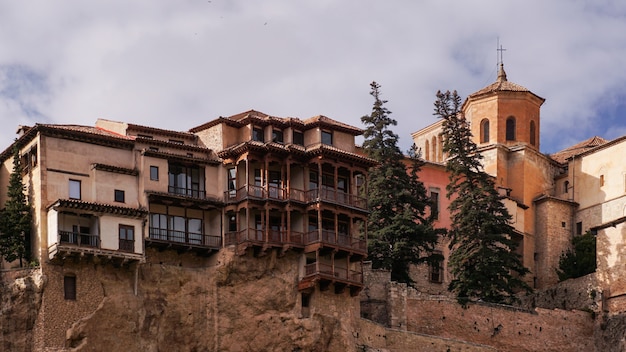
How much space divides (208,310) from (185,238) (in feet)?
A: 11.7

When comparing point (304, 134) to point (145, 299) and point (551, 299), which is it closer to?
point (145, 299)

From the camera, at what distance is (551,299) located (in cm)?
7969

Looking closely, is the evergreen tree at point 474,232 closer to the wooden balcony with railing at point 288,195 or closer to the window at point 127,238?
the wooden balcony with railing at point 288,195

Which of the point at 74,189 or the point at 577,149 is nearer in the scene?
the point at 74,189

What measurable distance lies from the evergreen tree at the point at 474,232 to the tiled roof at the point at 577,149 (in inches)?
663

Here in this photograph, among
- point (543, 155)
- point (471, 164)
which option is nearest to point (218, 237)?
point (471, 164)

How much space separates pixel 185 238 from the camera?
61.8 metres

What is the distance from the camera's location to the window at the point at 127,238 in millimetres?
58375

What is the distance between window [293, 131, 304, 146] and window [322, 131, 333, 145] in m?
1.02

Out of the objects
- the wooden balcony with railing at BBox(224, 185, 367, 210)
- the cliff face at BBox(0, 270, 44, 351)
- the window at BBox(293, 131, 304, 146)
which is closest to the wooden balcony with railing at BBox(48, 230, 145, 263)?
the cliff face at BBox(0, 270, 44, 351)

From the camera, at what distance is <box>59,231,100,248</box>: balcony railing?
5725 centimetres

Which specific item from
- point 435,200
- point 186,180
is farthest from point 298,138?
point 435,200

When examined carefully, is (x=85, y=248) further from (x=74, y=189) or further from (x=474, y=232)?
(x=474, y=232)

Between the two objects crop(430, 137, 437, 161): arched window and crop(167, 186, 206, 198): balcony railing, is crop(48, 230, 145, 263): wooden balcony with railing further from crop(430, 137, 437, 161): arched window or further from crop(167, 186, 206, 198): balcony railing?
crop(430, 137, 437, 161): arched window
